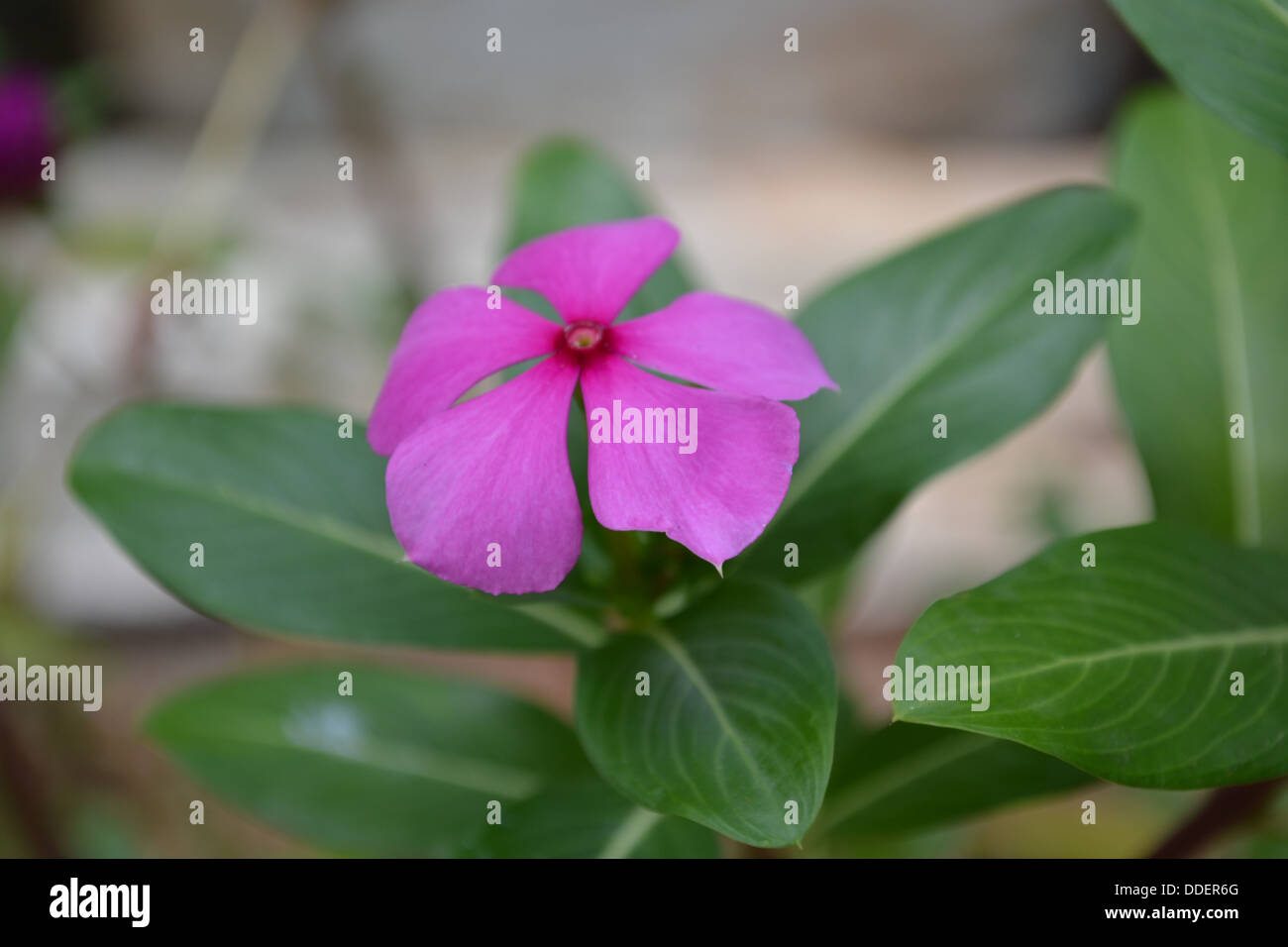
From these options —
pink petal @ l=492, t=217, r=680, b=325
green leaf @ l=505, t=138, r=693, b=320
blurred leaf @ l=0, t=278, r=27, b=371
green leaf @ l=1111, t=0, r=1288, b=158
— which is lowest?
pink petal @ l=492, t=217, r=680, b=325

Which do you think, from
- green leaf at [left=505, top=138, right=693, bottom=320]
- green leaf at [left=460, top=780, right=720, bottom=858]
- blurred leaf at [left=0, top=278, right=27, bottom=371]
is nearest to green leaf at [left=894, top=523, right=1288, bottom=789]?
green leaf at [left=460, top=780, right=720, bottom=858]

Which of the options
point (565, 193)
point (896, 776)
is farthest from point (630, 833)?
point (565, 193)

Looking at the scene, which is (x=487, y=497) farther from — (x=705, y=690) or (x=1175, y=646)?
(x=1175, y=646)

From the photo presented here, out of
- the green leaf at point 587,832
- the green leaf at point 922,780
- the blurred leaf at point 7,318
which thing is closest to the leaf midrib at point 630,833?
the green leaf at point 587,832

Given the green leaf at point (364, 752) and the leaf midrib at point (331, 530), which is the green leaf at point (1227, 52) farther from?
the green leaf at point (364, 752)

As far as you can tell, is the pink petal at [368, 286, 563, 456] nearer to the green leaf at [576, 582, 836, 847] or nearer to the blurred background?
the green leaf at [576, 582, 836, 847]

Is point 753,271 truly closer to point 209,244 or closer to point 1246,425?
point 209,244
